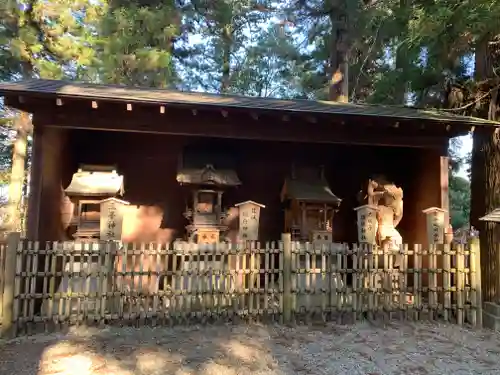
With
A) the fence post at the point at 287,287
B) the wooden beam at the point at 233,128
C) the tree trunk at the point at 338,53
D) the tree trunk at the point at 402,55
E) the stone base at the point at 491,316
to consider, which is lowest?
the stone base at the point at 491,316

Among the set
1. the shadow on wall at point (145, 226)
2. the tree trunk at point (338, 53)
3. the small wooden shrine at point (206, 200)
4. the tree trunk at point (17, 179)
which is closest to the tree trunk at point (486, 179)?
the small wooden shrine at point (206, 200)

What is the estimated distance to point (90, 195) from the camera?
255 inches

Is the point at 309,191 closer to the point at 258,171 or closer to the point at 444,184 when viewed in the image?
the point at 258,171

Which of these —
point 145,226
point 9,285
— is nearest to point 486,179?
point 145,226

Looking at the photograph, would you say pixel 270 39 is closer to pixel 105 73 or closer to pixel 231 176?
pixel 105 73

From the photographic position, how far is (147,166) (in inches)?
311

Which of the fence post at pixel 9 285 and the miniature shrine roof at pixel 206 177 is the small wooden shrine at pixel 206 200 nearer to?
the miniature shrine roof at pixel 206 177

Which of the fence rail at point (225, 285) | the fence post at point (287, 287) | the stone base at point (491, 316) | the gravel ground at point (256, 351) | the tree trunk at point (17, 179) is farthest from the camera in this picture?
the tree trunk at point (17, 179)

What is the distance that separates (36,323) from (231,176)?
Answer: 3.77m

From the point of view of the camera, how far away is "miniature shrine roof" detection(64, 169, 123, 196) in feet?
21.2

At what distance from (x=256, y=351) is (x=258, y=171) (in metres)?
4.37

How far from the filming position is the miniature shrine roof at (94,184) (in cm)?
645

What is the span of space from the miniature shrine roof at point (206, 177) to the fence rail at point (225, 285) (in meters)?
1.62

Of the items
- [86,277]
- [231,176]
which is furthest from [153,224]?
[86,277]
